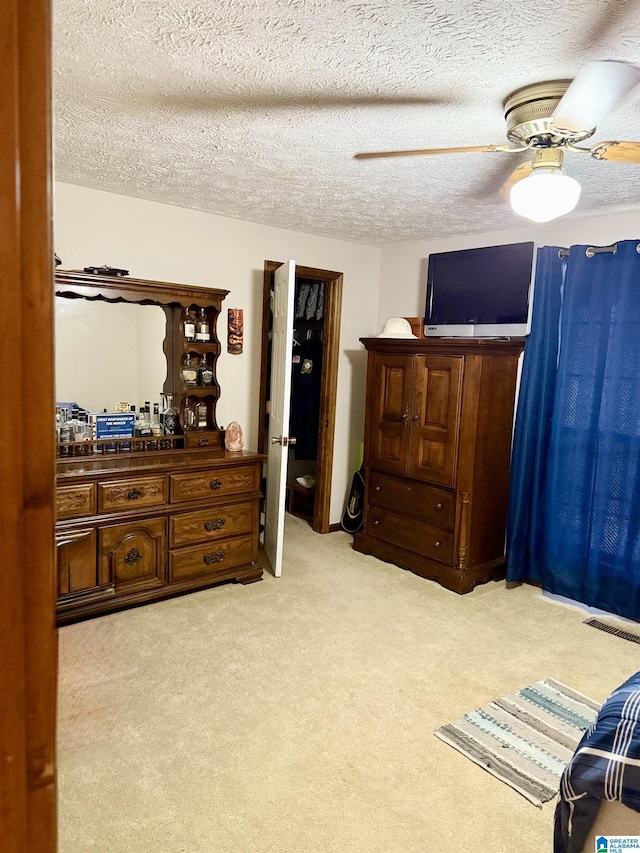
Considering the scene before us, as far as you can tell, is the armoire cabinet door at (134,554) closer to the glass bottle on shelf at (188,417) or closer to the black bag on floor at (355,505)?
the glass bottle on shelf at (188,417)

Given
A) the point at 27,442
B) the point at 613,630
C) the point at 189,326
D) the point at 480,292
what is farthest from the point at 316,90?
the point at 613,630

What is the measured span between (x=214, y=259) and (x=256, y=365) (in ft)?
2.64

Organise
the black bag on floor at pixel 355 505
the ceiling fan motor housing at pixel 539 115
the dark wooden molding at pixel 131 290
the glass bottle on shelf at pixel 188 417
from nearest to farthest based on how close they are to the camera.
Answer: the ceiling fan motor housing at pixel 539 115
the dark wooden molding at pixel 131 290
the glass bottle on shelf at pixel 188 417
the black bag on floor at pixel 355 505

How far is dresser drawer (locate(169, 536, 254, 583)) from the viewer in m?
3.52

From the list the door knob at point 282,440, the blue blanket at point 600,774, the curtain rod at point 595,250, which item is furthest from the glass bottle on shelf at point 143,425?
the blue blanket at point 600,774

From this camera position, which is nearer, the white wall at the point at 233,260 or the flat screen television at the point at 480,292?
A: the white wall at the point at 233,260

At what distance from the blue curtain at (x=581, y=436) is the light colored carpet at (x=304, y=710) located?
293mm

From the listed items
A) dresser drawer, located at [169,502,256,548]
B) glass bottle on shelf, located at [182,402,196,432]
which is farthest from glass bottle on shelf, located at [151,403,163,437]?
dresser drawer, located at [169,502,256,548]

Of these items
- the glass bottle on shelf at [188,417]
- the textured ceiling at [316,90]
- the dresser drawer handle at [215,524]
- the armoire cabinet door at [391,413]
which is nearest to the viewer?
the textured ceiling at [316,90]

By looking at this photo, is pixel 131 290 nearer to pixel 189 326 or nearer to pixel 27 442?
pixel 189 326

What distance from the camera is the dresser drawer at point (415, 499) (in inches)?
154

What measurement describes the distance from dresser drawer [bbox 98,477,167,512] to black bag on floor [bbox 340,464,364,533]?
6.34ft

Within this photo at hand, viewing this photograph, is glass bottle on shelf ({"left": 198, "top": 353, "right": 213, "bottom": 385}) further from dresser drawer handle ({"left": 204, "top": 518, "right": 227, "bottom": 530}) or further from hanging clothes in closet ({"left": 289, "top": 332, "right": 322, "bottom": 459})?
hanging clothes in closet ({"left": 289, "top": 332, "right": 322, "bottom": 459})

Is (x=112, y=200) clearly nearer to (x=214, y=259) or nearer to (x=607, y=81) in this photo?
(x=214, y=259)
